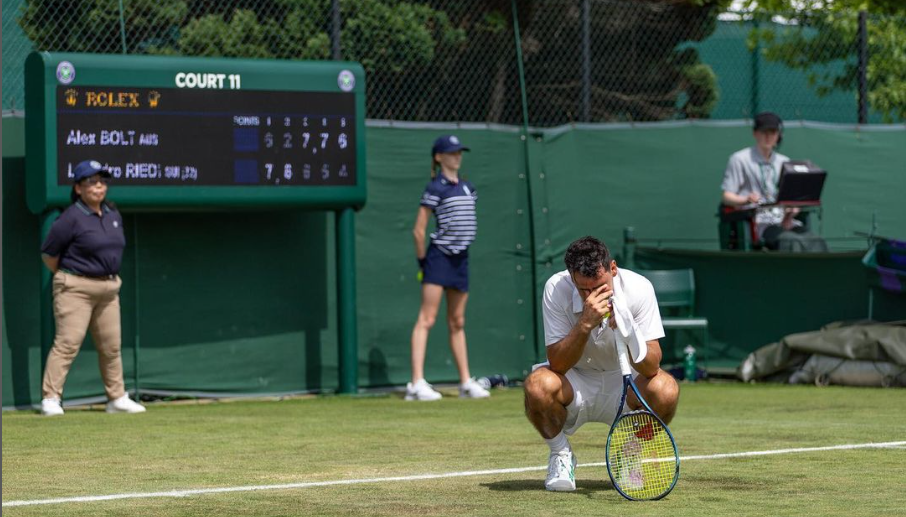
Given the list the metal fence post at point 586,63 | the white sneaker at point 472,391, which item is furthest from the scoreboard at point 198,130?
the metal fence post at point 586,63

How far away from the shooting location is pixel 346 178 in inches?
444

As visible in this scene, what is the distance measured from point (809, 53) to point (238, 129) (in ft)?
21.3

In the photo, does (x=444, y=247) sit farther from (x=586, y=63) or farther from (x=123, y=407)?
(x=586, y=63)

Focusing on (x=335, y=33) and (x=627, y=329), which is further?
(x=335, y=33)

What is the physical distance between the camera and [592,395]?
6023 millimetres

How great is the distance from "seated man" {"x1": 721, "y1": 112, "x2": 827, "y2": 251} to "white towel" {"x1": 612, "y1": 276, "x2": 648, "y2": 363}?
22.8 feet

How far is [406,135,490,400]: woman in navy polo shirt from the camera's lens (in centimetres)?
1122

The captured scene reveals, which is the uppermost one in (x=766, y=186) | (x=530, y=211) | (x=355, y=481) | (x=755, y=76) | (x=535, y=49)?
(x=535, y=49)

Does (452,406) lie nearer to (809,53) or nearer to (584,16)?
(584,16)

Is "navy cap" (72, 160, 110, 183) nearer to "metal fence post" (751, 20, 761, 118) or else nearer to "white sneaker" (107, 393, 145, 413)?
"white sneaker" (107, 393, 145, 413)

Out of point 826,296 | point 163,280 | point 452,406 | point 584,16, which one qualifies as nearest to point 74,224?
point 163,280

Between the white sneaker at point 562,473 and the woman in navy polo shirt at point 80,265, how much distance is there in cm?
504

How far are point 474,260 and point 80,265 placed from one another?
3581mm

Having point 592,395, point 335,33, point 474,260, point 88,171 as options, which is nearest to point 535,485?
point 592,395
